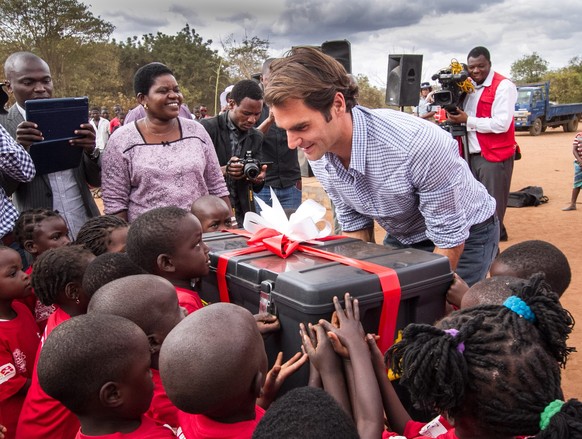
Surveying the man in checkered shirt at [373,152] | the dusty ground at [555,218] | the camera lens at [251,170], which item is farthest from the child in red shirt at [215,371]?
the dusty ground at [555,218]

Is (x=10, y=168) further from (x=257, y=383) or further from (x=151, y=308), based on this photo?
(x=257, y=383)

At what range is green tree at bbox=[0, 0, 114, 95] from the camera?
22094 millimetres

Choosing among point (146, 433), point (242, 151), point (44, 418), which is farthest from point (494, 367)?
point (242, 151)

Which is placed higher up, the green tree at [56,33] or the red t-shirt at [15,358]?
the green tree at [56,33]

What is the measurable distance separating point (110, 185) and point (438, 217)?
5.91 ft

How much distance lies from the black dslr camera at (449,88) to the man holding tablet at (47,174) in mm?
3440

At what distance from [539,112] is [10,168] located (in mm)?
20991

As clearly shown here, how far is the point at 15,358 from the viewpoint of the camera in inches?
80.4

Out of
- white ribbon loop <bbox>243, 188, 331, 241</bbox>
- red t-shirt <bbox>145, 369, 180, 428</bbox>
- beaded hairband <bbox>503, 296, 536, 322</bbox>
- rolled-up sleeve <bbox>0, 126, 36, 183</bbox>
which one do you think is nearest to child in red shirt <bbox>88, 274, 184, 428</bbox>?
red t-shirt <bbox>145, 369, 180, 428</bbox>

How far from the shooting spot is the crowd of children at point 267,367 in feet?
3.76

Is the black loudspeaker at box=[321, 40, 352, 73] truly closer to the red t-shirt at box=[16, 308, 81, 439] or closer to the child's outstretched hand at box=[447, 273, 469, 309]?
the child's outstretched hand at box=[447, 273, 469, 309]

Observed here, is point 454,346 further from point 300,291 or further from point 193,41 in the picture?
point 193,41

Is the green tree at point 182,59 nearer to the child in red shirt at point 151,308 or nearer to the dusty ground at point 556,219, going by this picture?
the dusty ground at point 556,219

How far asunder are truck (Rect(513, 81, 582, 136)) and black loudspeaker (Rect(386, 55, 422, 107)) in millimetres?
14195
